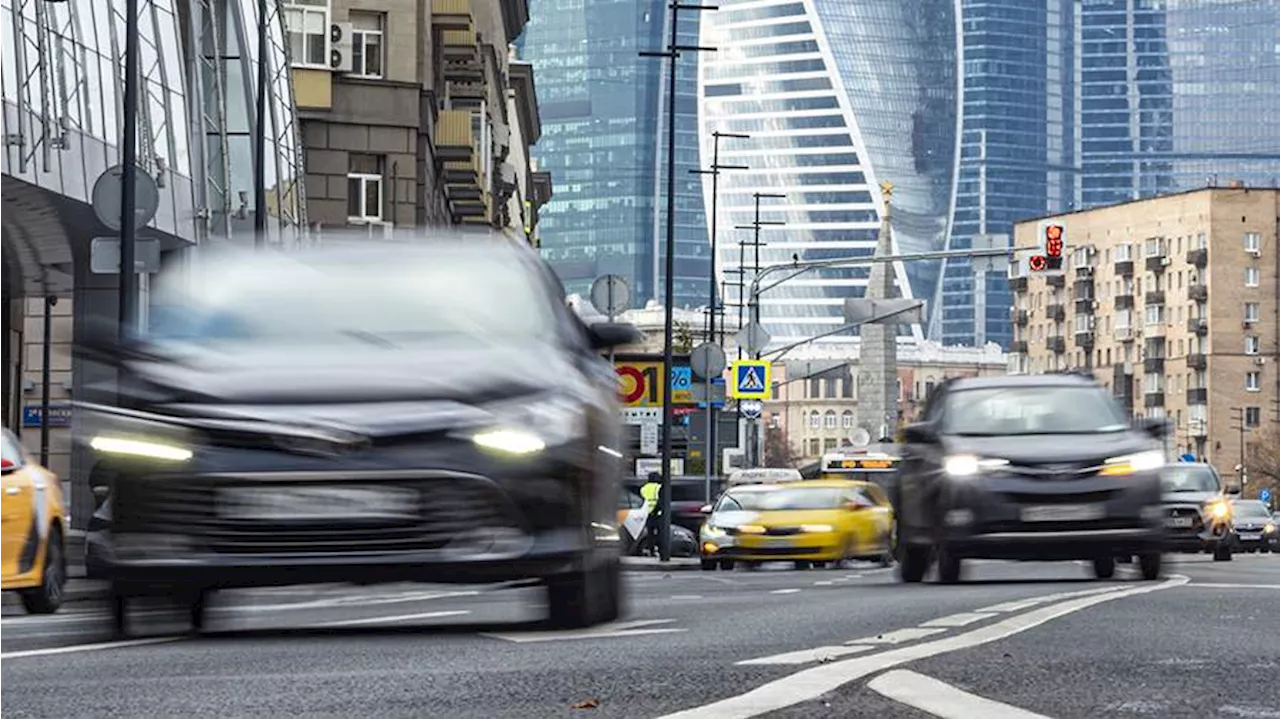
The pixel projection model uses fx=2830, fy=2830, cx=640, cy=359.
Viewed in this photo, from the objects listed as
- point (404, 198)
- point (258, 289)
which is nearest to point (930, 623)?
point (258, 289)

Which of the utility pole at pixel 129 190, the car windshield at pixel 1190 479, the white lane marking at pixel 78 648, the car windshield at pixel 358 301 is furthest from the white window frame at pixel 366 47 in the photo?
the white lane marking at pixel 78 648

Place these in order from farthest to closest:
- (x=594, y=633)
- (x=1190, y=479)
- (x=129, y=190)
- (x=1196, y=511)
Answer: (x=1190, y=479)
(x=1196, y=511)
(x=129, y=190)
(x=594, y=633)

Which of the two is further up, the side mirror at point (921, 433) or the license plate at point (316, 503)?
the side mirror at point (921, 433)

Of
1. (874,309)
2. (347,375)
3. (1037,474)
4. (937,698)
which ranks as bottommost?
(937,698)

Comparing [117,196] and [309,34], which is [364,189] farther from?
[117,196]

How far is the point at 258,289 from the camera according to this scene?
13148mm

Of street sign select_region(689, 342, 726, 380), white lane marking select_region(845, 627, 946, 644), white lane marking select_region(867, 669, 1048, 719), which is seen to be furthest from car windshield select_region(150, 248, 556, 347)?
street sign select_region(689, 342, 726, 380)

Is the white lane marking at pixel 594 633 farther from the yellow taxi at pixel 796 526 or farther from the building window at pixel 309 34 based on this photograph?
the building window at pixel 309 34

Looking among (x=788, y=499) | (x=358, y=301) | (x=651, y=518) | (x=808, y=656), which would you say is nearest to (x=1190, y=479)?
(x=788, y=499)

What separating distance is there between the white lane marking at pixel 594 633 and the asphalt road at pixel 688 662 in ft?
0.10

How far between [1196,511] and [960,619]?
25368mm

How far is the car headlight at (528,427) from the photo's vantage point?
12.0m

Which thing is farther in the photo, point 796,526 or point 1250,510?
point 1250,510

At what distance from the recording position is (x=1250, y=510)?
71.2 metres
